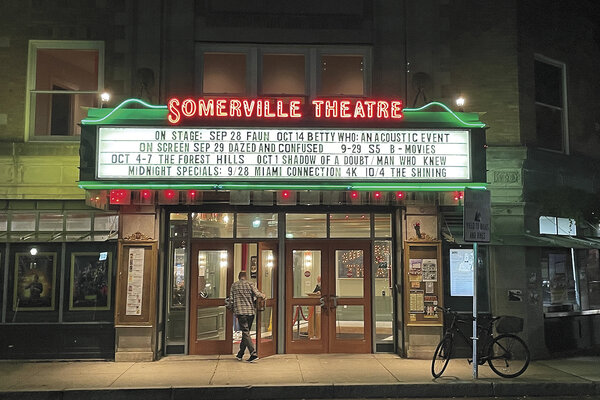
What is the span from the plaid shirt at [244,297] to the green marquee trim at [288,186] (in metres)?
2.03

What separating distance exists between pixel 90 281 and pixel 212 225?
8.70 ft

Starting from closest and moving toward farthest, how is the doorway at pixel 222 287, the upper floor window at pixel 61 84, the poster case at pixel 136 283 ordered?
the poster case at pixel 136 283, the doorway at pixel 222 287, the upper floor window at pixel 61 84

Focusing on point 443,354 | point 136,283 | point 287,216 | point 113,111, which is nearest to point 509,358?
point 443,354

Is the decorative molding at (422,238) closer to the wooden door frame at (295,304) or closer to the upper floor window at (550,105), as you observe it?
the wooden door frame at (295,304)

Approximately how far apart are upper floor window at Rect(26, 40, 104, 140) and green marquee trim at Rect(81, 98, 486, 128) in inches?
74.2

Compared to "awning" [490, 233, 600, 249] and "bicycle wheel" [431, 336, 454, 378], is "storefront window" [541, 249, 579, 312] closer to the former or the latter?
"awning" [490, 233, 600, 249]

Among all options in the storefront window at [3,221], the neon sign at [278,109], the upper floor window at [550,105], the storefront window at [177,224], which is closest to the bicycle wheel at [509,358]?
the neon sign at [278,109]

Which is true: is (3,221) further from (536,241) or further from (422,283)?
(536,241)

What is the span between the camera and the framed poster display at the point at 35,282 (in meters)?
11.3

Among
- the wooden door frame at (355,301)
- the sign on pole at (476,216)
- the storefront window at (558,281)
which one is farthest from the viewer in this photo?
the storefront window at (558,281)

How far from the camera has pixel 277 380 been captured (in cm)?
957

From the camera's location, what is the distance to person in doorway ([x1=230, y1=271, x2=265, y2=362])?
434 inches

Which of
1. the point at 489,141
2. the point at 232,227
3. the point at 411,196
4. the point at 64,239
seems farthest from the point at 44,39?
the point at 489,141

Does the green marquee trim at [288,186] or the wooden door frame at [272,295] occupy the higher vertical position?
the green marquee trim at [288,186]
